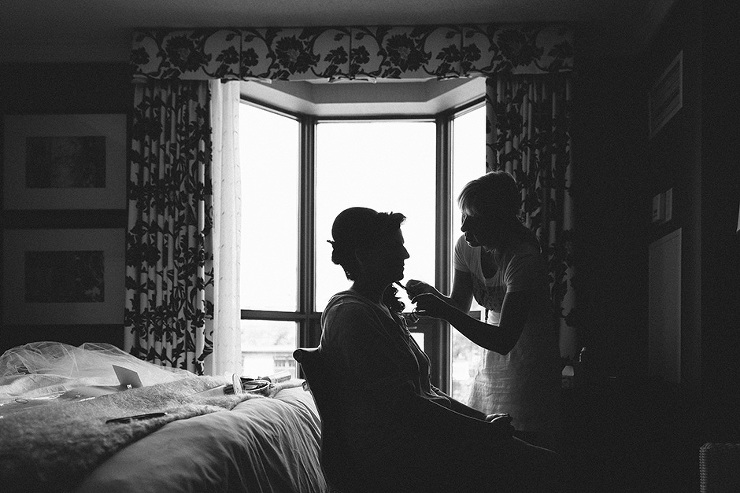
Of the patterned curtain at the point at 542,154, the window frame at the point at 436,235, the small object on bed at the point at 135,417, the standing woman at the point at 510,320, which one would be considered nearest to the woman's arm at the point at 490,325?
the standing woman at the point at 510,320

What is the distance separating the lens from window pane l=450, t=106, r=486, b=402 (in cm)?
483

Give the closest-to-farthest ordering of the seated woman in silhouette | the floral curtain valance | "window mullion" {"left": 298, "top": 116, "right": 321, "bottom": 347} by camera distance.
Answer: the seated woman in silhouette < the floral curtain valance < "window mullion" {"left": 298, "top": 116, "right": 321, "bottom": 347}

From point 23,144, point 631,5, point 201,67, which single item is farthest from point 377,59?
point 23,144

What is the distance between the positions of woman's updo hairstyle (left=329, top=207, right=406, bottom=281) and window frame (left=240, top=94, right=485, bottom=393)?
291 cm

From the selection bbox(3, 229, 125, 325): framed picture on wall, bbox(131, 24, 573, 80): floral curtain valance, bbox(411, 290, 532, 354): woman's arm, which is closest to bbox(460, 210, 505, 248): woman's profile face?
bbox(411, 290, 532, 354): woman's arm

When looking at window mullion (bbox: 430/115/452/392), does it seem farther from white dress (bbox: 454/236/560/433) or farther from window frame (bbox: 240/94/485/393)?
white dress (bbox: 454/236/560/433)

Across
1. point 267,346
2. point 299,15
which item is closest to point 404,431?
point 299,15

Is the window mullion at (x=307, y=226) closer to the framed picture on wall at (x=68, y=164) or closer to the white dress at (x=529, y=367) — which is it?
the framed picture on wall at (x=68, y=164)

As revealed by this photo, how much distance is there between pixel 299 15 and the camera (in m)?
4.32

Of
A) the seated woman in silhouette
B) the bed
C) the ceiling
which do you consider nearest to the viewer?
the bed

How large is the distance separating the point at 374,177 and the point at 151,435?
11.6ft

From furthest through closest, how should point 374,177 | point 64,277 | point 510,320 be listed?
point 374,177, point 64,277, point 510,320

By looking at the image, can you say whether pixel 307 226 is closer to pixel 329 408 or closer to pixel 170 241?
pixel 170 241

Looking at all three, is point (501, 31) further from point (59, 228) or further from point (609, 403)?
point (59, 228)
